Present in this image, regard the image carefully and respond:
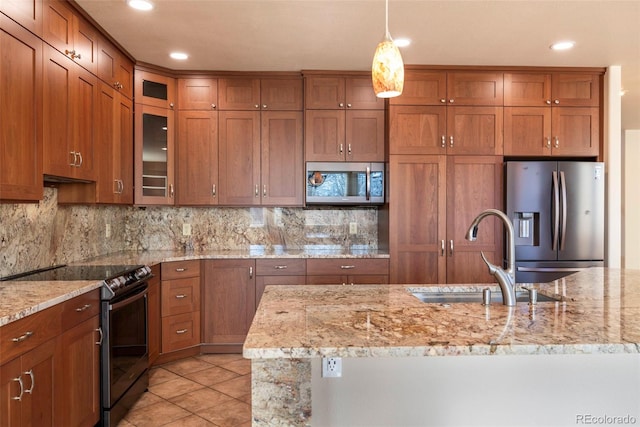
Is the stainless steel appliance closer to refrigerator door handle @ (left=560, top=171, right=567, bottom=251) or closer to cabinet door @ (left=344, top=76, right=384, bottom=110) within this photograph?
cabinet door @ (left=344, top=76, right=384, bottom=110)

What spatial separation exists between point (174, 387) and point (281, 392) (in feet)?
6.94

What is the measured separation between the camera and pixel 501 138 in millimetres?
3719

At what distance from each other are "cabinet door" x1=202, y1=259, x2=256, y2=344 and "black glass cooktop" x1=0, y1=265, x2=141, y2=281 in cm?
86

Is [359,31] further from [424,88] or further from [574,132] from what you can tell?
[574,132]

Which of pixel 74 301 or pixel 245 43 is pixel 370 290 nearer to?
pixel 74 301

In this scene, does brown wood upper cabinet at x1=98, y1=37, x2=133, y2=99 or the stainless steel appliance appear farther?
brown wood upper cabinet at x1=98, y1=37, x2=133, y2=99

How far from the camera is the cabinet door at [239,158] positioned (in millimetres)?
3877

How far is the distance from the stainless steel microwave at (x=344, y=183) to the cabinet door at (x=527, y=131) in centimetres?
120

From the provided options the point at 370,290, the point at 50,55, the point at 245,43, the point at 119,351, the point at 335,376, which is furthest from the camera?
the point at 245,43

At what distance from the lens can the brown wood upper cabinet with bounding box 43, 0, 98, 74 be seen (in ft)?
7.55

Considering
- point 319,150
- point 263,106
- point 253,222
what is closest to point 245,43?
point 263,106

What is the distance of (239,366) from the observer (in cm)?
338

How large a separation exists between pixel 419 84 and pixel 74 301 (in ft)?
10.4

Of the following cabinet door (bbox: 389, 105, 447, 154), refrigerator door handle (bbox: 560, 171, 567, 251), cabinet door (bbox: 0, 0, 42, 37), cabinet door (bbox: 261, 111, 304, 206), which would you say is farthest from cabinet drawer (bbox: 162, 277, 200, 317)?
refrigerator door handle (bbox: 560, 171, 567, 251)
